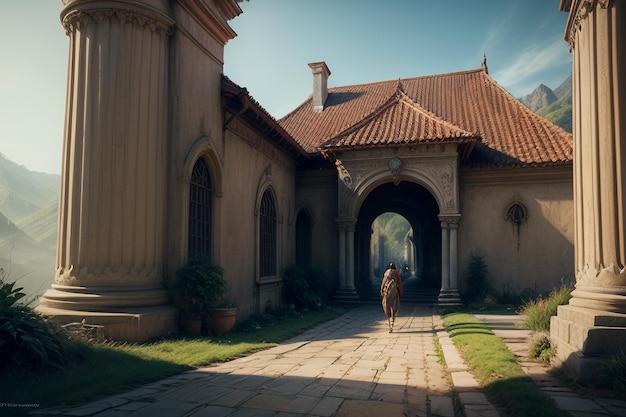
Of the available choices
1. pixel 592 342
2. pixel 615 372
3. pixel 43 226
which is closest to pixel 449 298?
pixel 592 342

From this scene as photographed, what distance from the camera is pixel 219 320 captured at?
8.88m

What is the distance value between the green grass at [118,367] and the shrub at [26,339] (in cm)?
15

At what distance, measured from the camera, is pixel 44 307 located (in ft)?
26.1

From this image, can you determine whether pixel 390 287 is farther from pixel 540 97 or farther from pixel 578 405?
pixel 540 97

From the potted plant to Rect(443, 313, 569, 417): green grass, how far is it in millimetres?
4539

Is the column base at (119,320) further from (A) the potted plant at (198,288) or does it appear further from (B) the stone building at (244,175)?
(A) the potted plant at (198,288)

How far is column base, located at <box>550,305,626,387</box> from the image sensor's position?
4816 mm

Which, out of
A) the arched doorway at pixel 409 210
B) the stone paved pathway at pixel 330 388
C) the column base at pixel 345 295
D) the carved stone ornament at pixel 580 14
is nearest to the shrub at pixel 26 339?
the stone paved pathway at pixel 330 388

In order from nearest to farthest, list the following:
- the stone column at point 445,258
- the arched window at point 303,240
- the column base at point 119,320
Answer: the column base at point 119,320 → the stone column at point 445,258 → the arched window at point 303,240

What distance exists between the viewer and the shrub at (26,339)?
5141 millimetres

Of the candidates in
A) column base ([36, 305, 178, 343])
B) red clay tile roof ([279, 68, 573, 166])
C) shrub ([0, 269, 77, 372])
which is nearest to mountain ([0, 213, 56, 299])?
red clay tile roof ([279, 68, 573, 166])

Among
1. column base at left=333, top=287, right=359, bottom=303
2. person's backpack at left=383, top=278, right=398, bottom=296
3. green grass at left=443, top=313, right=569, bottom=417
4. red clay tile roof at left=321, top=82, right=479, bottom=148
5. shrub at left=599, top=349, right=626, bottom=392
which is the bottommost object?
column base at left=333, top=287, right=359, bottom=303

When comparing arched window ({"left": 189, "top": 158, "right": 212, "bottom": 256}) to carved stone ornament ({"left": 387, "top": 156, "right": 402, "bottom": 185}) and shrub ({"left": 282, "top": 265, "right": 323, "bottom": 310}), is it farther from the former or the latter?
carved stone ornament ({"left": 387, "top": 156, "right": 402, "bottom": 185})

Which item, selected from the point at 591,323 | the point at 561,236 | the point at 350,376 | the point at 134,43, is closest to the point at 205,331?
the point at 350,376
